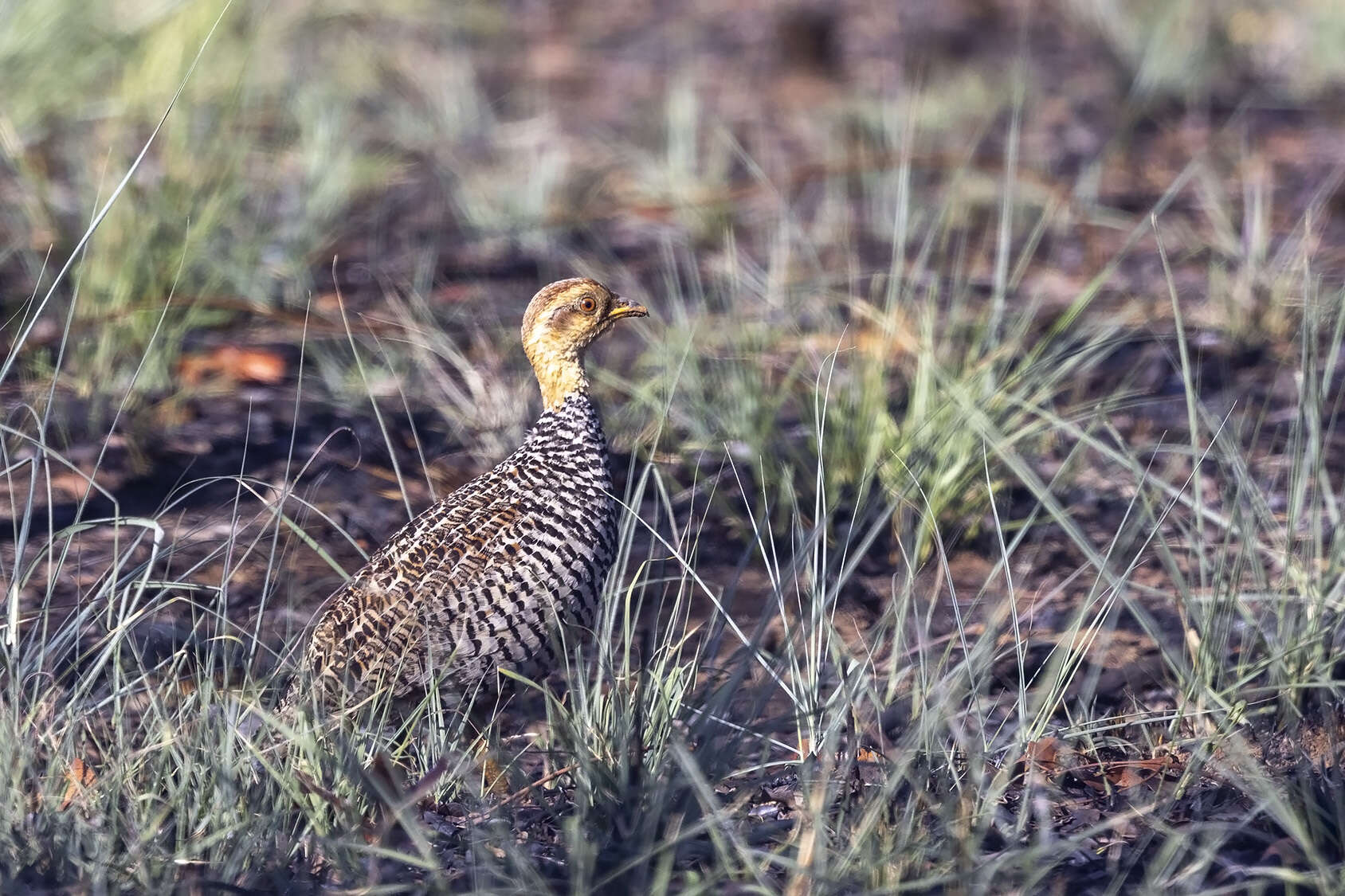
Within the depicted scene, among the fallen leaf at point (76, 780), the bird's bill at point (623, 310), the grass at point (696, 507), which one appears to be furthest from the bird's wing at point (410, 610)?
the bird's bill at point (623, 310)

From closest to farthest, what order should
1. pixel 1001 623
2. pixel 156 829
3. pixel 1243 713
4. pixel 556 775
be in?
1. pixel 156 829
2. pixel 556 775
3. pixel 1243 713
4. pixel 1001 623

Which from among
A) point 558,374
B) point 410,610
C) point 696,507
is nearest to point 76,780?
point 410,610

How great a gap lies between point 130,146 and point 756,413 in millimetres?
3643

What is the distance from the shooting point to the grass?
2.51m

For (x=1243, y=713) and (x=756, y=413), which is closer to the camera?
(x=1243, y=713)

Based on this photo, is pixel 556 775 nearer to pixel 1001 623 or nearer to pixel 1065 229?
pixel 1001 623

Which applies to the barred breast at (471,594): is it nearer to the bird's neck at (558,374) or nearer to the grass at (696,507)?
the grass at (696,507)

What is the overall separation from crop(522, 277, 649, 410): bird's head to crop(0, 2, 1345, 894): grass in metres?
0.30

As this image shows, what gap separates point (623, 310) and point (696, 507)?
0.80m

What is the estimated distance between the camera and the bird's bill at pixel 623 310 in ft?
11.8

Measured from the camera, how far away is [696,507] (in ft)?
13.9

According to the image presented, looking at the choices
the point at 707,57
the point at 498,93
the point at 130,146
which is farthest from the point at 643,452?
the point at 707,57

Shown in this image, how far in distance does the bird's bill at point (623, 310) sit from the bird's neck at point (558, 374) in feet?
0.52

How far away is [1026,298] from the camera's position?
5734mm
